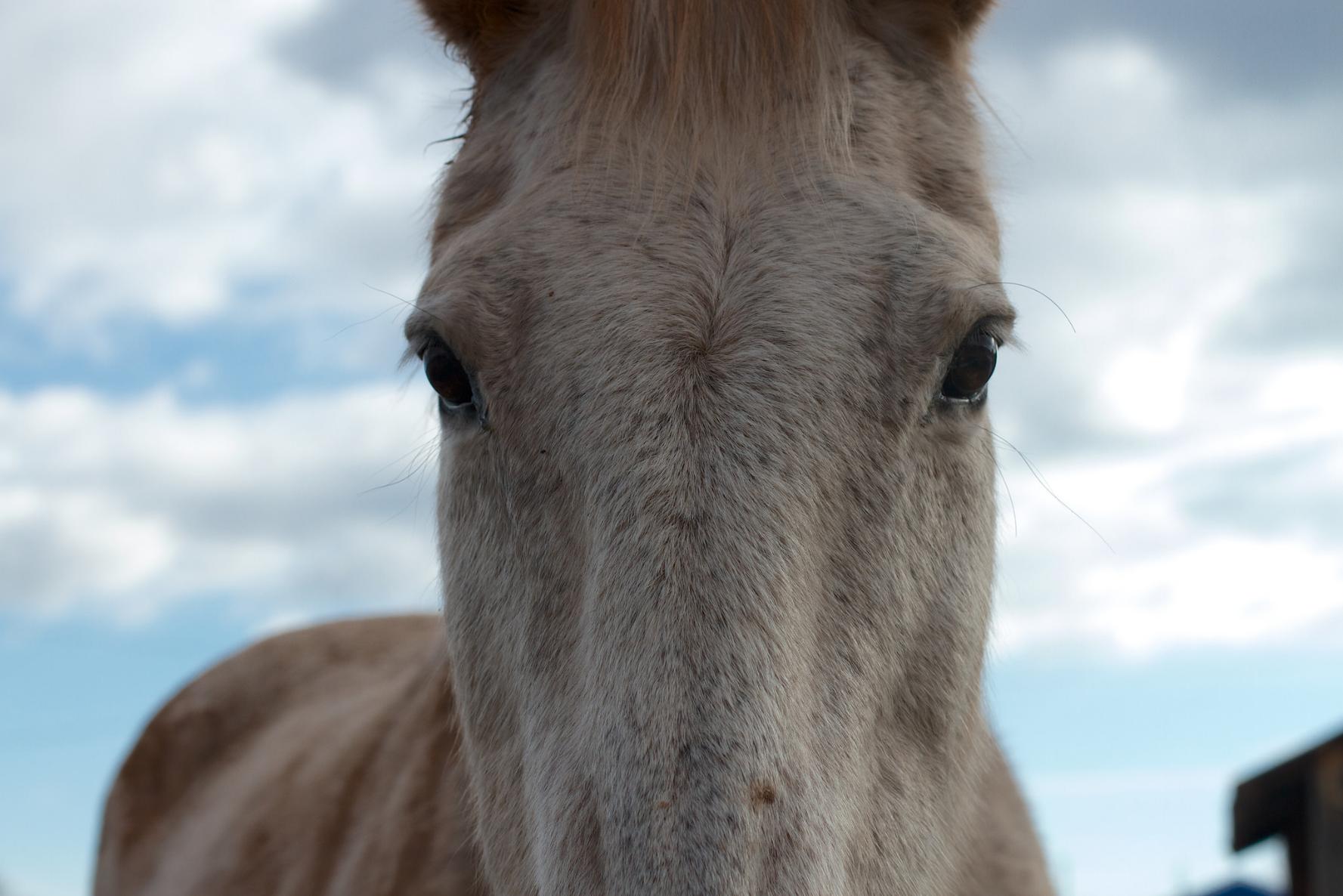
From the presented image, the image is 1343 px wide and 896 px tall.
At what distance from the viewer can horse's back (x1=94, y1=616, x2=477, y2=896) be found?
335cm

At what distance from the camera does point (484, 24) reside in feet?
8.59

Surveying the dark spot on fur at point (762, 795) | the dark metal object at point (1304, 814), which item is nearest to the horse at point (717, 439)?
the dark spot on fur at point (762, 795)

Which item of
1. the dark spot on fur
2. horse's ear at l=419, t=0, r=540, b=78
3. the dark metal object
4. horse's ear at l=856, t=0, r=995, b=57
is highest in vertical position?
horse's ear at l=419, t=0, r=540, b=78

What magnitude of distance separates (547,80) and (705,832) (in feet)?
5.10

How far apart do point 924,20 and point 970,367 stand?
2.94 feet

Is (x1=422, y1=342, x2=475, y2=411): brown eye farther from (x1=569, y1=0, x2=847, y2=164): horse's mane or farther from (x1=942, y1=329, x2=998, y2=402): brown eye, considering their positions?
(x1=942, y1=329, x2=998, y2=402): brown eye

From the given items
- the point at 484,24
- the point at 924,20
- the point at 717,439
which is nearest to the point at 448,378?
the point at 717,439

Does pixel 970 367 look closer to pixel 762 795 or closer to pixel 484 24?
pixel 762 795

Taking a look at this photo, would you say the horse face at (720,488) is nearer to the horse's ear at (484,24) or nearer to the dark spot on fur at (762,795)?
the dark spot on fur at (762,795)

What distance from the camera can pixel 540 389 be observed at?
192cm

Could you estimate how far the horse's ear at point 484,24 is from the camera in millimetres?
2580

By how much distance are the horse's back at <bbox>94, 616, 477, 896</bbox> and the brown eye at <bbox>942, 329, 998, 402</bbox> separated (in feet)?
5.83

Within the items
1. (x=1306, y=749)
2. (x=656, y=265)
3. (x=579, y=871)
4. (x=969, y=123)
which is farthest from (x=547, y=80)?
(x=1306, y=749)

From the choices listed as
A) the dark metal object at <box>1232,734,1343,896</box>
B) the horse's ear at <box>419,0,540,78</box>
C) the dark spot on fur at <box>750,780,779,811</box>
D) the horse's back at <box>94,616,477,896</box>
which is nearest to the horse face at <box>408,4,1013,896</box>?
the dark spot on fur at <box>750,780,779,811</box>
